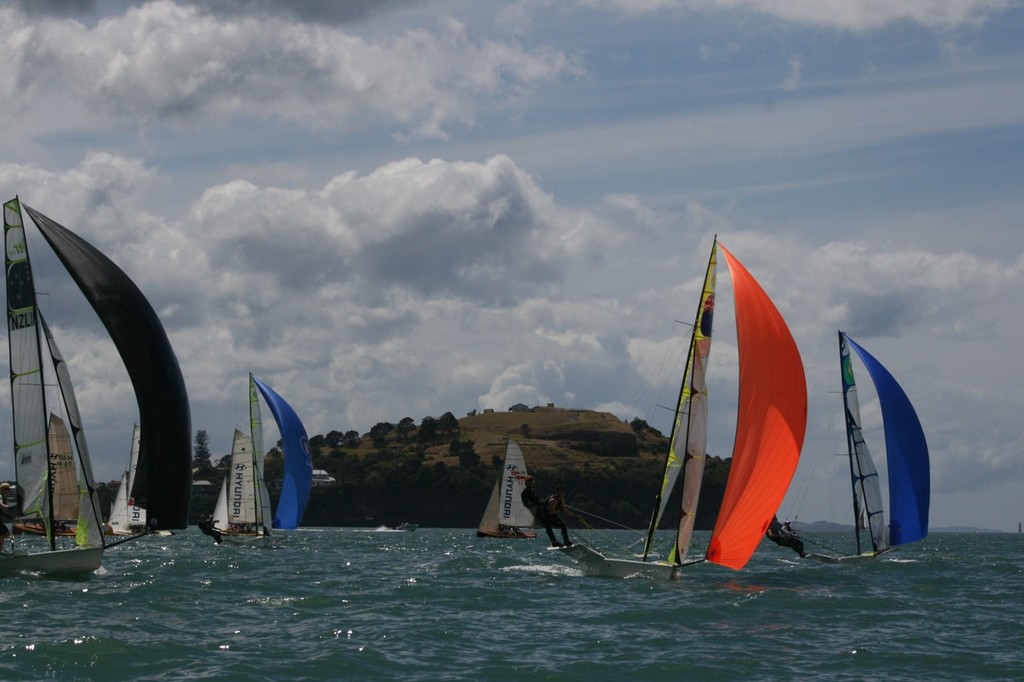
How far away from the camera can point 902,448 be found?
38.6 metres

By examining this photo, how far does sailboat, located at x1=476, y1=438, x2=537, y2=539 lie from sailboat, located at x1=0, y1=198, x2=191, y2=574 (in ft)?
124

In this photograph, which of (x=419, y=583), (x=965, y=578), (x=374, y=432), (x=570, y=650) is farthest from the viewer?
(x=374, y=432)

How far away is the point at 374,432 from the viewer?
606 feet

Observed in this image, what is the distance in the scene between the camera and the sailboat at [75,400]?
25.6m

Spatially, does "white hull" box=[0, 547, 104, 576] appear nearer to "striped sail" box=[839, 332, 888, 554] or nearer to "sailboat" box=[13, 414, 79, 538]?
"sailboat" box=[13, 414, 79, 538]

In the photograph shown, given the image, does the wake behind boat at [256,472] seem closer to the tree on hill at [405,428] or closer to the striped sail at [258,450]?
the striped sail at [258,450]

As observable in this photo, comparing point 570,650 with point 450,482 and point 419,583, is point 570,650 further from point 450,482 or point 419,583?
point 450,482

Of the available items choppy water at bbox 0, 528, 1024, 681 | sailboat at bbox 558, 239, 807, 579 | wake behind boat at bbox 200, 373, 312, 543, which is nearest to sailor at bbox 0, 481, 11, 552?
choppy water at bbox 0, 528, 1024, 681

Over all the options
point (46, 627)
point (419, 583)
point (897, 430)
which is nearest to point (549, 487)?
point (897, 430)

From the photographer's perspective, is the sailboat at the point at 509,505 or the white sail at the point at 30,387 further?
the sailboat at the point at 509,505

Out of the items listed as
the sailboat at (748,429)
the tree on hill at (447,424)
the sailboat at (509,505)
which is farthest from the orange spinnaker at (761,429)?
the tree on hill at (447,424)

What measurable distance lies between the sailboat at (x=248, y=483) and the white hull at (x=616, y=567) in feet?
74.6

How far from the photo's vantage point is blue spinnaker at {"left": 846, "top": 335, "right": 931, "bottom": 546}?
38625 mm

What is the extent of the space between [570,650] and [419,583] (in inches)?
388
